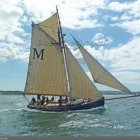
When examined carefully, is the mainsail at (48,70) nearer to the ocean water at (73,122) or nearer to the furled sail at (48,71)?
the furled sail at (48,71)

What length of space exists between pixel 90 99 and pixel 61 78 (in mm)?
855

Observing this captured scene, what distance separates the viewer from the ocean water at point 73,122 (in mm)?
6656

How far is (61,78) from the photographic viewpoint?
11.5 m

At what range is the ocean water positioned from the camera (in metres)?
6.66

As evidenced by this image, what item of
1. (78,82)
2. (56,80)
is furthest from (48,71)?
(78,82)

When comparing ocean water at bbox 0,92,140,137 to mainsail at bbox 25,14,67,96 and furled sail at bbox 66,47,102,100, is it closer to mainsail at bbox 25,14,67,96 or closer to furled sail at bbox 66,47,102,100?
furled sail at bbox 66,47,102,100

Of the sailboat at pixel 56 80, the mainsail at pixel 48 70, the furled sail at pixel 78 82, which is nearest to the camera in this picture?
the furled sail at pixel 78 82

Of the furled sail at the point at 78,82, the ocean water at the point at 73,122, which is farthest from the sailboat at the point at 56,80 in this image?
the ocean water at the point at 73,122

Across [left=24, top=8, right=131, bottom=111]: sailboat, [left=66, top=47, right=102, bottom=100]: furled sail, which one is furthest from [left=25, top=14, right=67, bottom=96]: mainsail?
[left=66, top=47, right=102, bottom=100]: furled sail

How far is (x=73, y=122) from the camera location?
8.48 m

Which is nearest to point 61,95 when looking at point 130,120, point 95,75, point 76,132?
point 95,75

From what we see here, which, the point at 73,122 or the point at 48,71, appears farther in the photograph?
the point at 48,71

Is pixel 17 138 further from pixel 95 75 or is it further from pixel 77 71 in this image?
pixel 77 71

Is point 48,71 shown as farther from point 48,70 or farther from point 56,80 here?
point 56,80
